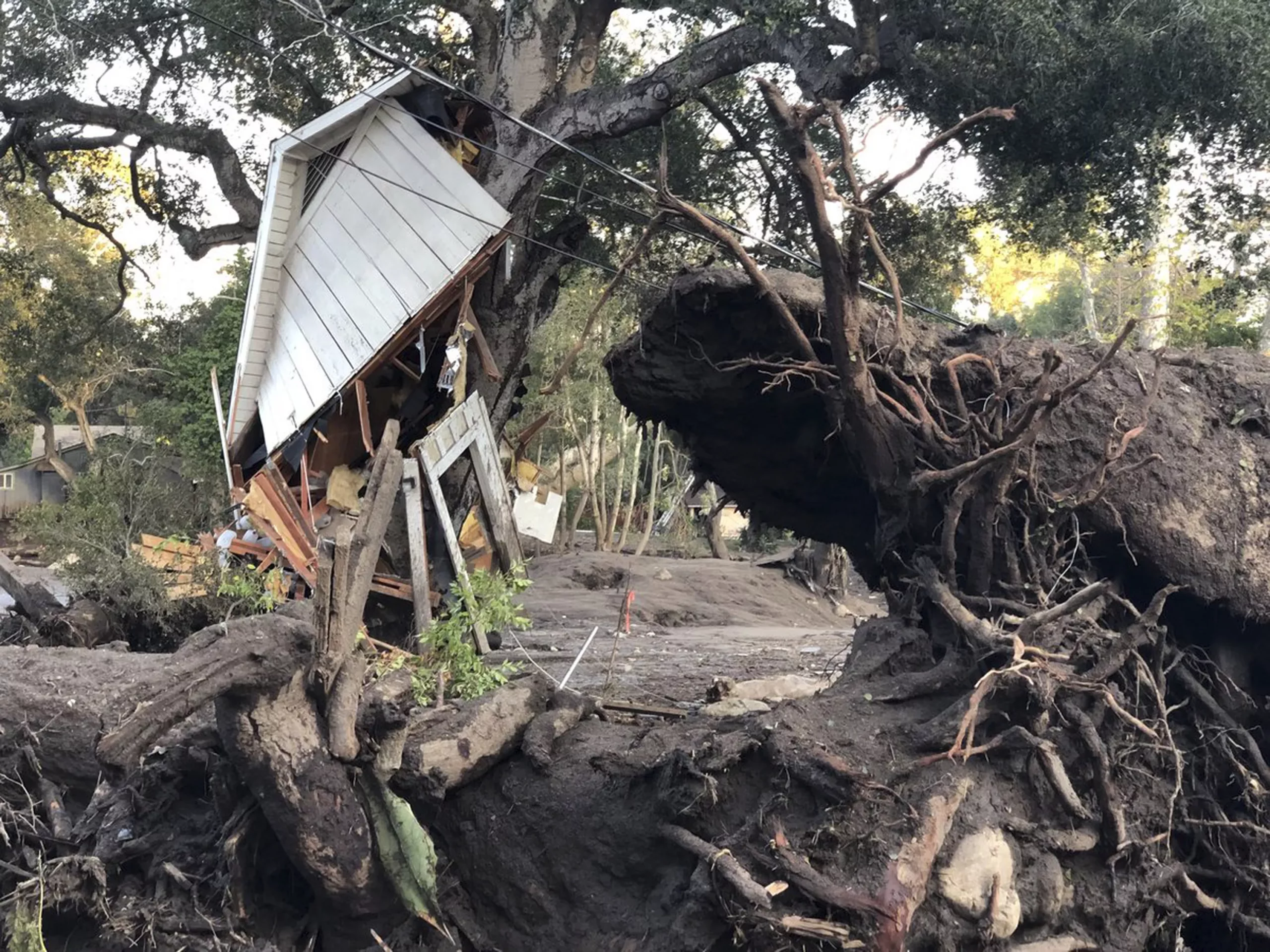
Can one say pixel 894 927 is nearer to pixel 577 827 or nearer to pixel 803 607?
pixel 577 827

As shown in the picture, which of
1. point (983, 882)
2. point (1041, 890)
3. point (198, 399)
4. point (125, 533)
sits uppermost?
point (198, 399)

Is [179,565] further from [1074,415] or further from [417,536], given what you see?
[1074,415]

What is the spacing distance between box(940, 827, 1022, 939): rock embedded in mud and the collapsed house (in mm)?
6311

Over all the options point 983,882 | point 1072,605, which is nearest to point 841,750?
point 983,882

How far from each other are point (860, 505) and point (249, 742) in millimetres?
5063

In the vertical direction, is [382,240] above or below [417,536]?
above

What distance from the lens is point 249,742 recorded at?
18.8 feet

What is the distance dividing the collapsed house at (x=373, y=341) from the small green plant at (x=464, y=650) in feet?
6.47

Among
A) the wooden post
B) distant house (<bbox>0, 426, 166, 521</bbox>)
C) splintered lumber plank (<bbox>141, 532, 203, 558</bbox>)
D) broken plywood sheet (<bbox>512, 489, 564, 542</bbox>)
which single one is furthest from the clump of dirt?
distant house (<bbox>0, 426, 166, 521</bbox>)

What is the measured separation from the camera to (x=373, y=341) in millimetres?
11016

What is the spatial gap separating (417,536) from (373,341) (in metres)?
1.96

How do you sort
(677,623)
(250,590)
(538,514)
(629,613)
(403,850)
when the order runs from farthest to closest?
(677,623)
(629,613)
(538,514)
(250,590)
(403,850)

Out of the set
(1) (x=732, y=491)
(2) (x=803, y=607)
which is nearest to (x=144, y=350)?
(2) (x=803, y=607)

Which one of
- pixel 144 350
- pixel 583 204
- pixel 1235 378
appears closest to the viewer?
pixel 1235 378
